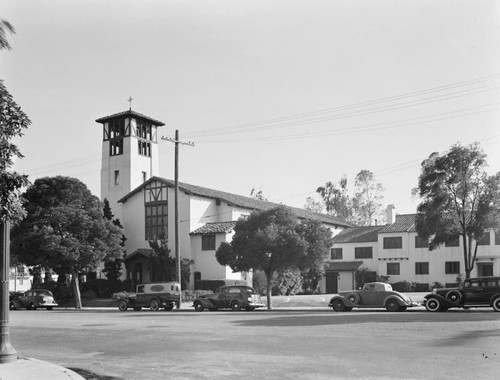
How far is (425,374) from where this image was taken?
412 inches

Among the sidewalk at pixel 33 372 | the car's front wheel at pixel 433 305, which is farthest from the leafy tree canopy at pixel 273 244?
the sidewalk at pixel 33 372

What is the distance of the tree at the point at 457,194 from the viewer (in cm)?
3544

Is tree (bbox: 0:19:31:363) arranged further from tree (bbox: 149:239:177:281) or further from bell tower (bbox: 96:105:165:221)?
bell tower (bbox: 96:105:165:221)

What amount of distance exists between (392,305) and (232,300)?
9.54 m

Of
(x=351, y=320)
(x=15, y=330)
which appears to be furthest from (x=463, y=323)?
(x=15, y=330)

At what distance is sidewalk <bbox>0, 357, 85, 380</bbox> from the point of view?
11117 mm

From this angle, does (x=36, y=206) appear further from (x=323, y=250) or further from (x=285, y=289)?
(x=285, y=289)

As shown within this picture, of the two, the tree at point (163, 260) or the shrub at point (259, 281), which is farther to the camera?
the tree at point (163, 260)

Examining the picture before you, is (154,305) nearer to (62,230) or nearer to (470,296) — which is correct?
(62,230)

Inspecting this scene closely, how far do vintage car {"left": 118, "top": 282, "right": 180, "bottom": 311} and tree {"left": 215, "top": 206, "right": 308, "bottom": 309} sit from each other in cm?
373

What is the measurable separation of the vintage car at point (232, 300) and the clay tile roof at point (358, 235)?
31.8 metres

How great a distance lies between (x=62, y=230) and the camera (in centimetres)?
3962

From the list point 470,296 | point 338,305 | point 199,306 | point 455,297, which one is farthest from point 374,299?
point 199,306

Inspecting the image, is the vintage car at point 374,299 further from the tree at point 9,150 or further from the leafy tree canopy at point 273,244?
the tree at point 9,150
